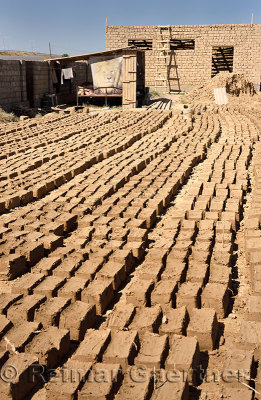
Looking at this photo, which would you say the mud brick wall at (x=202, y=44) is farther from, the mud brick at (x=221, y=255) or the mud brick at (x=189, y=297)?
the mud brick at (x=189, y=297)

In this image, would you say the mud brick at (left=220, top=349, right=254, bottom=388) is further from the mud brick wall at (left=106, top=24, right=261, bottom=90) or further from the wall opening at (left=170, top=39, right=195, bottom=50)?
the wall opening at (left=170, top=39, right=195, bottom=50)

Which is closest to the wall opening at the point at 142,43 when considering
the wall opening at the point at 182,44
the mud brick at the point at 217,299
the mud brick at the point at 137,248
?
the wall opening at the point at 182,44

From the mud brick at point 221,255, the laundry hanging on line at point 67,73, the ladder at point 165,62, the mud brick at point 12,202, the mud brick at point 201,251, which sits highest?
the ladder at point 165,62

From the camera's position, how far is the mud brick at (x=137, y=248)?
160 inches

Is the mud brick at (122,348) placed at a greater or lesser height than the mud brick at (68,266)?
lesser

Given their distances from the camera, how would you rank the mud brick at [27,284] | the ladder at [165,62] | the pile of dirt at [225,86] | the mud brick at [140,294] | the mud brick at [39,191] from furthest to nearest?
the ladder at [165,62] < the pile of dirt at [225,86] < the mud brick at [39,191] < the mud brick at [27,284] < the mud brick at [140,294]

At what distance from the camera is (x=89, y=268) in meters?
3.68

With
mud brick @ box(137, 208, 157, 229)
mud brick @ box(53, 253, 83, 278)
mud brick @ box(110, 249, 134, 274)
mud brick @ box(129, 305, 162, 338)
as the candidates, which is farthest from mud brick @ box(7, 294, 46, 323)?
mud brick @ box(137, 208, 157, 229)

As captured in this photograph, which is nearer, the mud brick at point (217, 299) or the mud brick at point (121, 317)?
the mud brick at point (121, 317)

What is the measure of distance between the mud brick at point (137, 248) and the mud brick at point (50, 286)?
0.79m

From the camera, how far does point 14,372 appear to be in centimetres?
244

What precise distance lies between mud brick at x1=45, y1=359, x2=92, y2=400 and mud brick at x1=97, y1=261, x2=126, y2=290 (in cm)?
101

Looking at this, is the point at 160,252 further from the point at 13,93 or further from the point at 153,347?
the point at 13,93

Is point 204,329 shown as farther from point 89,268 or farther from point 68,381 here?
point 89,268
